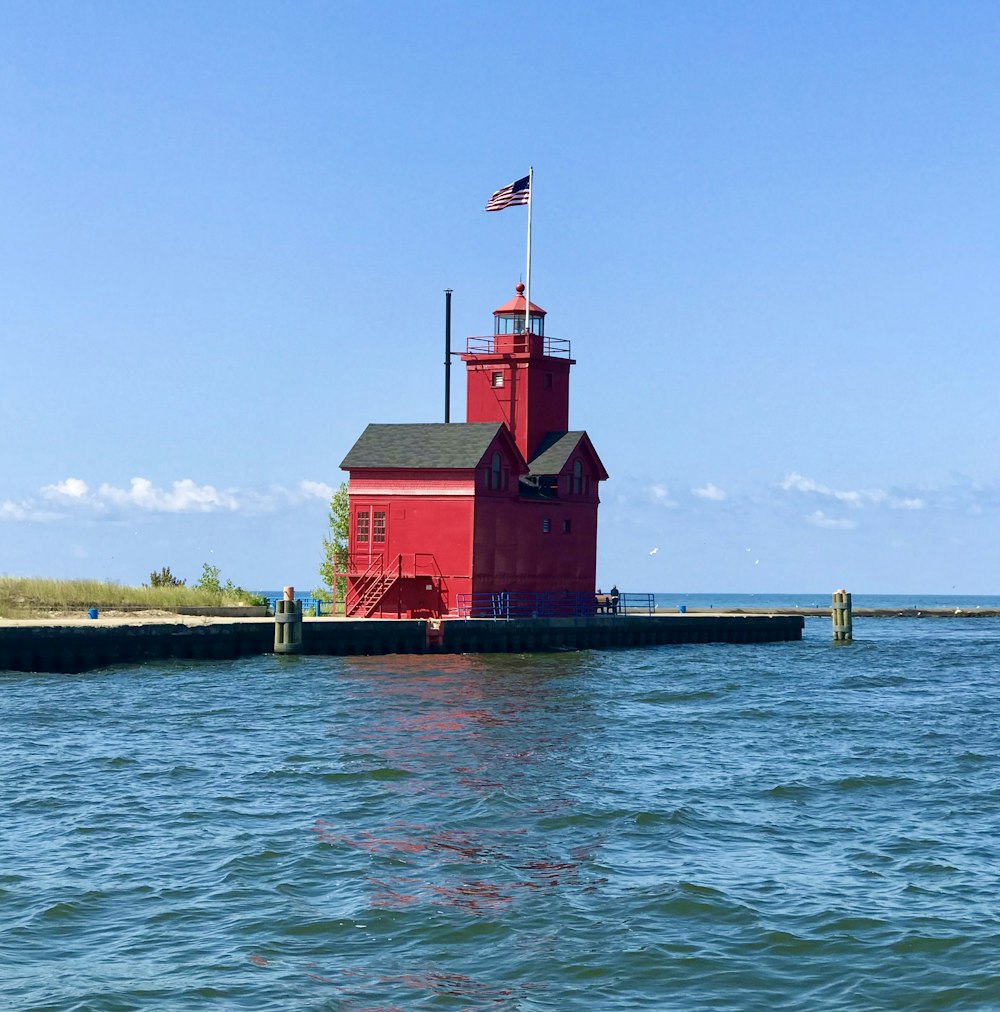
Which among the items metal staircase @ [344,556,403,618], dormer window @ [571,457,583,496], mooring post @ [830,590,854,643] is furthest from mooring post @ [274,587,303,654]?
mooring post @ [830,590,854,643]

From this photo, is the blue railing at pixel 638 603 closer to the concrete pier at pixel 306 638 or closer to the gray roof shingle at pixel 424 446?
the concrete pier at pixel 306 638

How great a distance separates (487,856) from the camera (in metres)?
18.6

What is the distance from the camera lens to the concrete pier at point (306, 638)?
42031 millimetres

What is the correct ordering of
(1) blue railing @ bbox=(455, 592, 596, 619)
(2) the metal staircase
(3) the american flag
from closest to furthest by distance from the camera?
(2) the metal staircase, (1) blue railing @ bbox=(455, 592, 596, 619), (3) the american flag

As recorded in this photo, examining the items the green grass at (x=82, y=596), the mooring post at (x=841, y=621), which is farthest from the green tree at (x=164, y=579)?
the mooring post at (x=841, y=621)

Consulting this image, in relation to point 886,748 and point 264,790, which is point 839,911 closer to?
point 264,790

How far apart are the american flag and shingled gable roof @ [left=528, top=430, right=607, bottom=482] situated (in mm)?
9489

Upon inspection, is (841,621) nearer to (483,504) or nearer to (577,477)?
(577,477)

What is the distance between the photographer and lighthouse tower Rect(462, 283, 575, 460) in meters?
58.4

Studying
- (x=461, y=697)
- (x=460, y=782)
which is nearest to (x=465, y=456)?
(x=461, y=697)

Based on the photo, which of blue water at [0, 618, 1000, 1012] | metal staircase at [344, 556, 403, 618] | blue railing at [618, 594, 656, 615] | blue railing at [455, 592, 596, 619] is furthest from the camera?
blue railing at [618, 594, 656, 615]

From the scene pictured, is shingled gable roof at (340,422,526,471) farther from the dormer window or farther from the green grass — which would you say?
the green grass

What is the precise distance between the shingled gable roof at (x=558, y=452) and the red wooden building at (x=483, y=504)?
0.05 m

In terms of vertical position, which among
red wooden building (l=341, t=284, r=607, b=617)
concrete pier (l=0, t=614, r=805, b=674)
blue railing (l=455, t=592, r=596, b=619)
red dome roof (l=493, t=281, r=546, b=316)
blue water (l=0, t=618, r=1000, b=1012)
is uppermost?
red dome roof (l=493, t=281, r=546, b=316)
